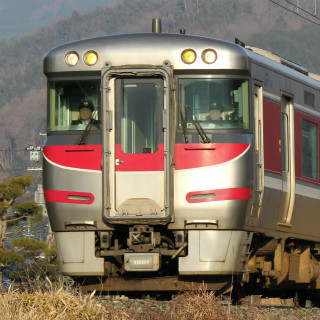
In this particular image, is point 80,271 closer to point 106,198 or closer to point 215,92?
point 106,198

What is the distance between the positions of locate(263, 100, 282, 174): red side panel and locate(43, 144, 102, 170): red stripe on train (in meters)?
2.25

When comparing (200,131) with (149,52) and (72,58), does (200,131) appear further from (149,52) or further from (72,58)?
(72,58)

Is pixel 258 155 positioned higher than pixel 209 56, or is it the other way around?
pixel 209 56

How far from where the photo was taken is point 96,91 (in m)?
13.3

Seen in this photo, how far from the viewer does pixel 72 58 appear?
13.4 metres

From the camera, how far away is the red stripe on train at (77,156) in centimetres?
1299

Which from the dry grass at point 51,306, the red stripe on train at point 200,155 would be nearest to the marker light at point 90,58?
the red stripe on train at point 200,155

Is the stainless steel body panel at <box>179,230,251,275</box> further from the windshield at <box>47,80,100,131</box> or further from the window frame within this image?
the windshield at <box>47,80,100,131</box>

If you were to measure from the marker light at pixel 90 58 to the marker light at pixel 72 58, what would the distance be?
123mm

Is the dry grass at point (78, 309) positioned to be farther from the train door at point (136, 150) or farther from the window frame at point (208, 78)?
the window frame at point (208, 78)

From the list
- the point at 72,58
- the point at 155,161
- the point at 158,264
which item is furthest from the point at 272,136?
the point at 72,58

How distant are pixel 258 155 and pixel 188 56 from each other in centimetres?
154

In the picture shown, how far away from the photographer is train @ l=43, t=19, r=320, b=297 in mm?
12797

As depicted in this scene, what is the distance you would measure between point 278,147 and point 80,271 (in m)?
3.21
